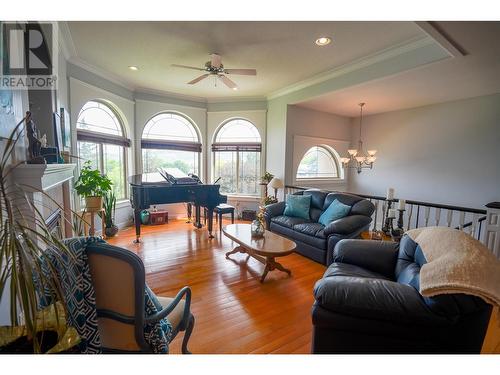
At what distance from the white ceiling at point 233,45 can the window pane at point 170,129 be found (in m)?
1.27

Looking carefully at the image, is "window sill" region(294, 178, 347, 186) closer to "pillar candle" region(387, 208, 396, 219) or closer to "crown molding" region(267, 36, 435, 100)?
"crown molding" region(267, 36, 435, 100)

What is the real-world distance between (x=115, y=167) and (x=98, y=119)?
99cm

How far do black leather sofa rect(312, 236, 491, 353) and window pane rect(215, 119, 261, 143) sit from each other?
4.79 metres

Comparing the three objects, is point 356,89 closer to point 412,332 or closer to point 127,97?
point 412,332

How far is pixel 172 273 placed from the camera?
3068 millimetres

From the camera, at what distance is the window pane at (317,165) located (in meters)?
6.07

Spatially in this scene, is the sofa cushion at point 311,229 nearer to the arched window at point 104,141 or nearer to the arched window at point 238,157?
the arched window at point 238,157

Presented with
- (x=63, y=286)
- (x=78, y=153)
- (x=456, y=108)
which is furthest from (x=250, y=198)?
(x=63, y=286)

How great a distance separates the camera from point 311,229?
357 centimetres

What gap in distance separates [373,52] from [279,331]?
3671 mm

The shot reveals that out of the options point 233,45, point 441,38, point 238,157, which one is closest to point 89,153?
point 238,157

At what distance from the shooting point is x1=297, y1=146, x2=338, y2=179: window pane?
19.9ft
